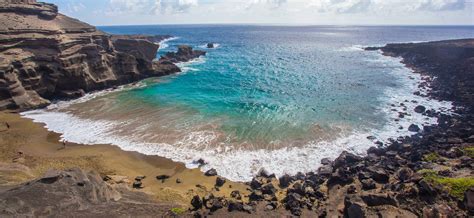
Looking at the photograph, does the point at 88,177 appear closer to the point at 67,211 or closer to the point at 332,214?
the point at 67,211

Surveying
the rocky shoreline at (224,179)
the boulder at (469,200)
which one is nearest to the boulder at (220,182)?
the rocky shoreline at (224,179)

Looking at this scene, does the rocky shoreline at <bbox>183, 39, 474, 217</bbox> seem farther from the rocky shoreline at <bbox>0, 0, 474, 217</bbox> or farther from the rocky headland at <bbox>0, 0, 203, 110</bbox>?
the rocky headland at <bbox>0, 0, 203, 110</bbox>

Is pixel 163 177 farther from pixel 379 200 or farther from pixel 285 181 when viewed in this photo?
pixel 379 200

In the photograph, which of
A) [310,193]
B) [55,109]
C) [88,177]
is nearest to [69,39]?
[55,109]

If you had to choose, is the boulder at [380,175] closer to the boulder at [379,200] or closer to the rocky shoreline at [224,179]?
the rocky shoreline at [224,179]

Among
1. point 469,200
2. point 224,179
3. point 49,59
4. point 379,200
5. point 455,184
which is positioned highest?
point 49,59

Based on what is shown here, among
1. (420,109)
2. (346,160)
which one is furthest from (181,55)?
(346,160)

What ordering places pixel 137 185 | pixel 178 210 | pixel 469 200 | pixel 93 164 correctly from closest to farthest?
pixel 469 200 < pixel 178 210 < pixel 137 185 < pixel 93 164
